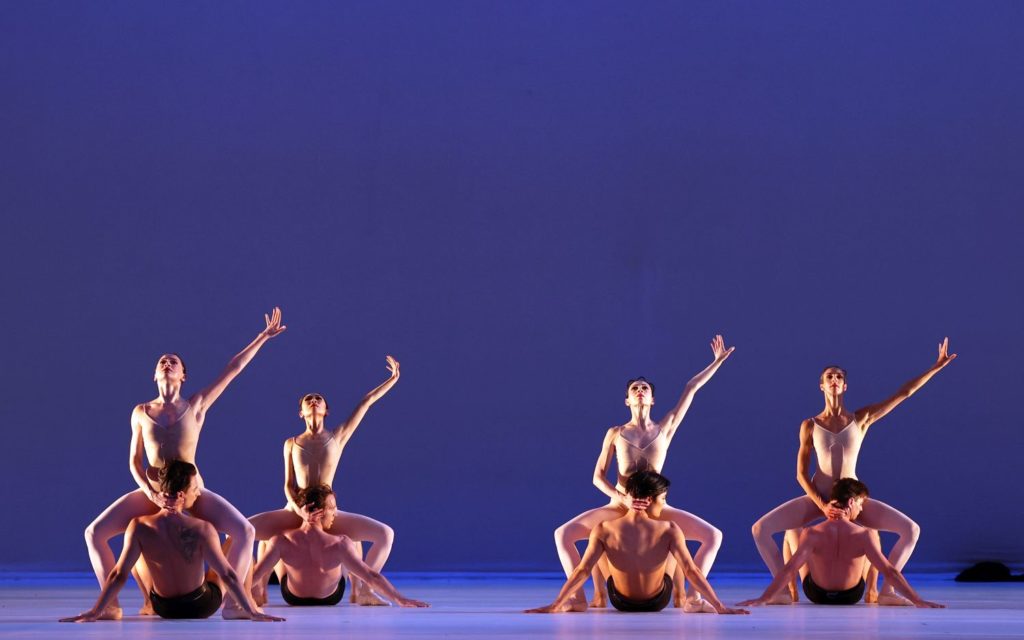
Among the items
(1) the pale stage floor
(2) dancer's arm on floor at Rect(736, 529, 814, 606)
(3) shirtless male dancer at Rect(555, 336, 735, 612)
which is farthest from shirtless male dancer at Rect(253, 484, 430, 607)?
(2) dancer's arm on floor at Rect(736, 529, 814, 606)

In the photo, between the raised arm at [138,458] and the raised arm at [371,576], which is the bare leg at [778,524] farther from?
the raised arm at [138,458]

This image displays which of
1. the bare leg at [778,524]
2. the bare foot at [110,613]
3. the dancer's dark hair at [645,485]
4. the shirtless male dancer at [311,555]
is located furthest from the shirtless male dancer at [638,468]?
the bare foot at [110,613]

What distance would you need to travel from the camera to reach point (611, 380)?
8.73 m

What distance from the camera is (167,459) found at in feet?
18.7

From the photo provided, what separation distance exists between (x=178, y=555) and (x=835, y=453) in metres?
3.08

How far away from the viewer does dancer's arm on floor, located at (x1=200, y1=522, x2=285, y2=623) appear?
464 cm

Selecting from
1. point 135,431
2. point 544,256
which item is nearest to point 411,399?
point 544,256

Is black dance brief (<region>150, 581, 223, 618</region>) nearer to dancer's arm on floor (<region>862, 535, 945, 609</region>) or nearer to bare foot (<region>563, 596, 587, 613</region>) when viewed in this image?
bare foot (<region>563, 596, 587, 613</region>)

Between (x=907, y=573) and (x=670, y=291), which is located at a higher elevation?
(x=670, y=291)

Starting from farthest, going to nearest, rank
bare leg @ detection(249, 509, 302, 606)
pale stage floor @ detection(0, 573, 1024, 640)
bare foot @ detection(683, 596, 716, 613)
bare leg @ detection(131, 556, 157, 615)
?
bare leg @ detection(249, 509, 302, 606) < bare foot @ detection(683, 596, 716, 613) < bare leg @ detection(131, 556, 157, 615) < pale stage floor @ detection(0, 573, 1024, 640)

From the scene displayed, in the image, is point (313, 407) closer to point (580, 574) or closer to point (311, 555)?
point (311, 555)

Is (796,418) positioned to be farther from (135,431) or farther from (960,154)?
(135,431)

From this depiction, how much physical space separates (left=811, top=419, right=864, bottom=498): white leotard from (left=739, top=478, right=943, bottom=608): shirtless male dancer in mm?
341

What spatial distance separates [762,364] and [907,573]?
164 cm
